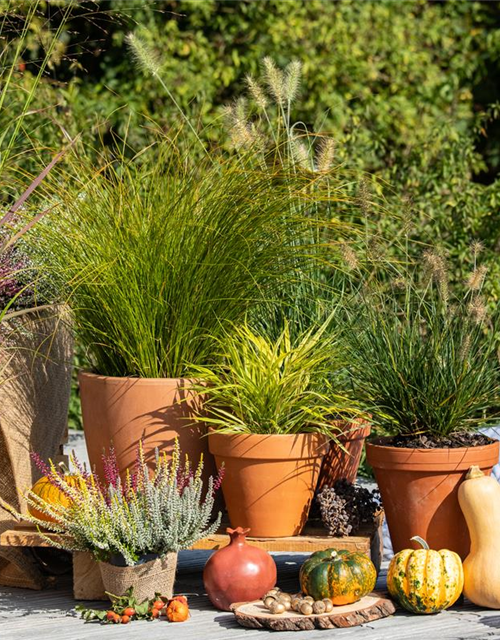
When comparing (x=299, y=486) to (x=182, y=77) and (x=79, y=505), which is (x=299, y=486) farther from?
(x=182, y=77)

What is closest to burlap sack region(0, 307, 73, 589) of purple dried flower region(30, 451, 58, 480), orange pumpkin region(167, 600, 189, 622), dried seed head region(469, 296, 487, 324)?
purple dried flower region(30, 451, 58, 480)

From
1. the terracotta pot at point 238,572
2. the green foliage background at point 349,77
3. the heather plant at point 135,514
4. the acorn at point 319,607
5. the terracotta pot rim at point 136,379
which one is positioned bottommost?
the acorn at point 319,607

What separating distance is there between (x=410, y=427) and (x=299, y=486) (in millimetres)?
400

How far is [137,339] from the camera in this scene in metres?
3.38

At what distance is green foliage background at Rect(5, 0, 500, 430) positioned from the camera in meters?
5.96

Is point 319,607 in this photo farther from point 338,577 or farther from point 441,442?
point 441,442

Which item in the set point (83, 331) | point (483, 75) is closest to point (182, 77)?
point (483, 75)

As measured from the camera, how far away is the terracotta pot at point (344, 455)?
3.49 m

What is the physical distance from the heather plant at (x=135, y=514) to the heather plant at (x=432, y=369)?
589mm

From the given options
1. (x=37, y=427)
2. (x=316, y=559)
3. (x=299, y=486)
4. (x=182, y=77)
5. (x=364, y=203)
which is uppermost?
(x=182, y=77)

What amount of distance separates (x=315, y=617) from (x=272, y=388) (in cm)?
68

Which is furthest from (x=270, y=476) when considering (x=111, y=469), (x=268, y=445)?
(x=111, y=469)

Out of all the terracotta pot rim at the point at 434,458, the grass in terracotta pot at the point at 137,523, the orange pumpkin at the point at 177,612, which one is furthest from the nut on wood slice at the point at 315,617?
the terracotta pot rim at the point at 434,458

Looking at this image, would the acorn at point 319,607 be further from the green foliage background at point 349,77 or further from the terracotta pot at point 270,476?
the green foliage background at point 349,77
